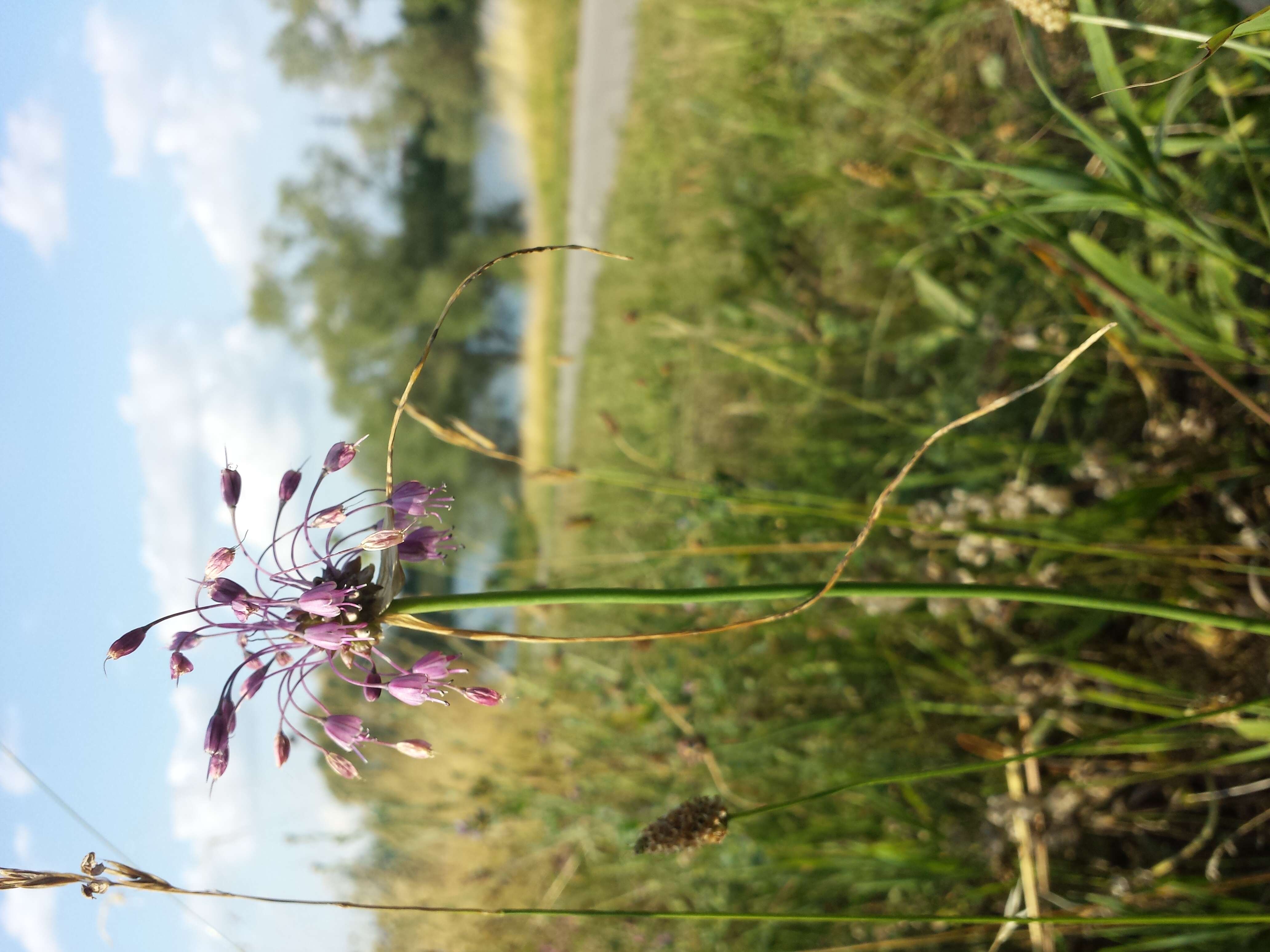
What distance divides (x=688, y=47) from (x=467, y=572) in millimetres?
3505

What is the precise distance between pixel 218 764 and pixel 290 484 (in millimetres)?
331

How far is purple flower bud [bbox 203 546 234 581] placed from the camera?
86 centimetres

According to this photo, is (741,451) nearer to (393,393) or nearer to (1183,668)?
(1183,668)

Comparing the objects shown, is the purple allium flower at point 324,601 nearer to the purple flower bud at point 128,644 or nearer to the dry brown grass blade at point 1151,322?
the purple flower bud at point 128,644

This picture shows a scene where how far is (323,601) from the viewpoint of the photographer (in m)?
0.79

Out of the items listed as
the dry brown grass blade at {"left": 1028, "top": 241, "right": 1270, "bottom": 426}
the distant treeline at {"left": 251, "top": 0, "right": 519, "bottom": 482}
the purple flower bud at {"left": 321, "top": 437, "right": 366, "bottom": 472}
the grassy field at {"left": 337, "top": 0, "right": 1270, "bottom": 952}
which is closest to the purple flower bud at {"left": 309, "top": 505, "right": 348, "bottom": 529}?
the purple flower bud at {"left": 321, "top": 437, "right": 366, "bottom": 472}

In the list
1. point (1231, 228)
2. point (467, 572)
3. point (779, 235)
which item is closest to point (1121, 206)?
point (1231, 228)

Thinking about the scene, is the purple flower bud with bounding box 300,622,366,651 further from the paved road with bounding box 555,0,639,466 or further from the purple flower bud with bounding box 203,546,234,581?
Result: the paved road with bounding box 555,0,639,466

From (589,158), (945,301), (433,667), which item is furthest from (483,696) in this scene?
(589,158)

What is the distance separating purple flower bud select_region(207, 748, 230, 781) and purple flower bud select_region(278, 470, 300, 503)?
30cm

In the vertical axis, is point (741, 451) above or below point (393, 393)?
below

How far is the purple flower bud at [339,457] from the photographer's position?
96 centimetres

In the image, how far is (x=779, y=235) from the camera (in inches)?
138

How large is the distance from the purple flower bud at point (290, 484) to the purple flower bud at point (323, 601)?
8.3 inches
